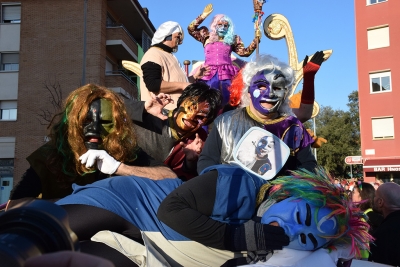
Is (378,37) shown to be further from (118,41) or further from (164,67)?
(164,67)

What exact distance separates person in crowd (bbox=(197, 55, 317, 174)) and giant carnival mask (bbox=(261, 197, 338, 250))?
0.56 meters

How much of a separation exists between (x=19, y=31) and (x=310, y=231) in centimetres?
2123

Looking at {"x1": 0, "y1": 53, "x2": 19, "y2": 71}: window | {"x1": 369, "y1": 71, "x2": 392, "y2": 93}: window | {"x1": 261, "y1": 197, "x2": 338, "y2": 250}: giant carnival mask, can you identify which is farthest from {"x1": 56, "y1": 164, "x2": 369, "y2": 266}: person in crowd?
{"x1": 369, "y1": 71, "x2": 392, "y2": 93}: window

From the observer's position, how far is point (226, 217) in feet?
6.67

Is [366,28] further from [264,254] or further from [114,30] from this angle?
[264,254]

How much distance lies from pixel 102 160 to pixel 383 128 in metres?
22.1

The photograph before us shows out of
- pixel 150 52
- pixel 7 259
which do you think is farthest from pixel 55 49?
pixel 7 259

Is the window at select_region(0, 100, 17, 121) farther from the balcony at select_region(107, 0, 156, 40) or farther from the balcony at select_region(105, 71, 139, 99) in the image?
the balcony at select_region(107, 0, 156, 40)

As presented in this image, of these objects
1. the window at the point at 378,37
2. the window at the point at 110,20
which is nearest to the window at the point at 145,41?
the window at the point at 110,20

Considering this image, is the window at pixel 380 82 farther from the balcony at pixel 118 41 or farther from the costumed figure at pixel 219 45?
the costumed figure at pixel 219 45

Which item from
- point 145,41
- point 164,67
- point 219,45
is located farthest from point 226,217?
point 145,41

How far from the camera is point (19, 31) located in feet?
68.1

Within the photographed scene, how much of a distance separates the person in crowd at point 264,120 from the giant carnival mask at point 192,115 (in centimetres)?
30

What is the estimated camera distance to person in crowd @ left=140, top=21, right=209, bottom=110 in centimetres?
359
